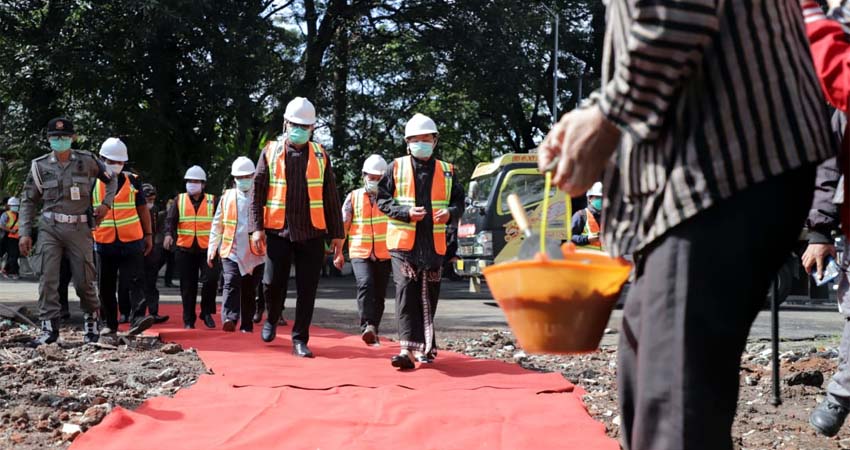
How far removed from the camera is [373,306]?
945 cm

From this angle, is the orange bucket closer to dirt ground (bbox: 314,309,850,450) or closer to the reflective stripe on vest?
dirt ground (bbox: 314,309,850,450)

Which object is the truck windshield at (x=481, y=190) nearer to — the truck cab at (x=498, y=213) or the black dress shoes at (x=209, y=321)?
the truck cab at (x=498, y=213)

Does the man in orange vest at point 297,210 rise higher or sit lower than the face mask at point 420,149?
lower

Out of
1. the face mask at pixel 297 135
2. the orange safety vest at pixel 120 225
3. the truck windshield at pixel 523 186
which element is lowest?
the orange safety vest at pixel 120 225

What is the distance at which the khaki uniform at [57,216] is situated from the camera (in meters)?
8.36

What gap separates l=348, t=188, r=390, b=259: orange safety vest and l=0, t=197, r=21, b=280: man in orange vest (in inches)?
645

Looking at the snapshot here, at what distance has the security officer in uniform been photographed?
8.36 meters

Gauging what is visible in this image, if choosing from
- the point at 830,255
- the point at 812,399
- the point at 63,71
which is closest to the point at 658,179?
the point at 830,255

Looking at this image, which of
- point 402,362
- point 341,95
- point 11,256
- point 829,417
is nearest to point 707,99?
point 829,417

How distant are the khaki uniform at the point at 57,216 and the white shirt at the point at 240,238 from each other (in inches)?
80.9

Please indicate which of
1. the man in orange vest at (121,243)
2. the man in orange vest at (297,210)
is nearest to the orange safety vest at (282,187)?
the man in orange vest at (297,210)

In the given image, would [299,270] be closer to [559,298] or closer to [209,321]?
[209,321]

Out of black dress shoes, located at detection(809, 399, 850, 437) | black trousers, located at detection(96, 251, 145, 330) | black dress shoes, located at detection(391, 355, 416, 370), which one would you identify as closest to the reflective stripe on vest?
black trousers, located at detection(96, 251, 145, 330)

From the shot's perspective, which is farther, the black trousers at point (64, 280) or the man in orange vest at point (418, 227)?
the black trousers at point (64, 280)
